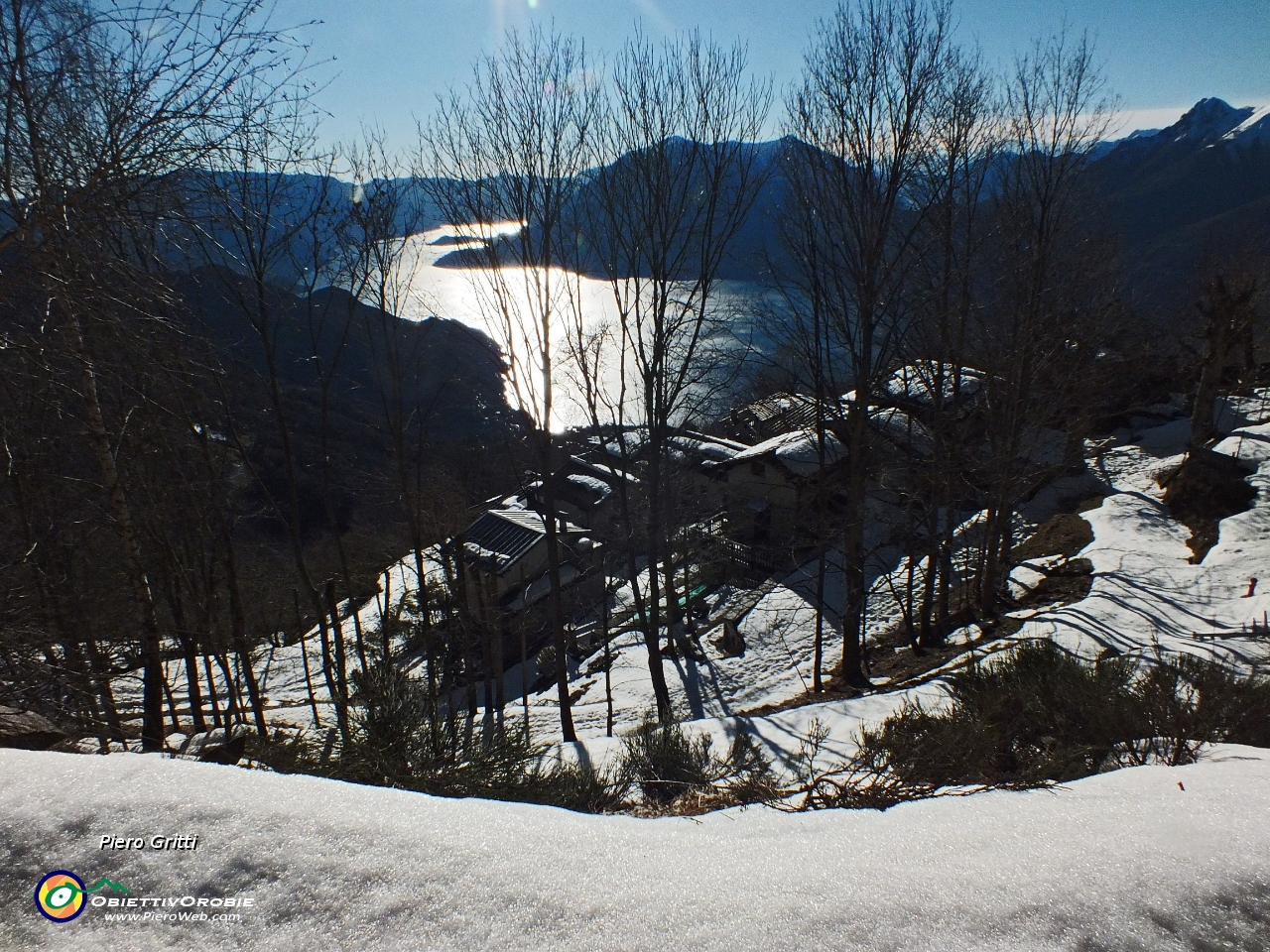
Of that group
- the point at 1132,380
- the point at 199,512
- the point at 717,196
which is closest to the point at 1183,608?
the point at 717,196

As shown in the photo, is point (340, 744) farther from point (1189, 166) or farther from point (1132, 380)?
point (1189, 166)

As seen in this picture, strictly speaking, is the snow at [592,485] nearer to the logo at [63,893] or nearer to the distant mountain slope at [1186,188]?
the logo at [63,893]

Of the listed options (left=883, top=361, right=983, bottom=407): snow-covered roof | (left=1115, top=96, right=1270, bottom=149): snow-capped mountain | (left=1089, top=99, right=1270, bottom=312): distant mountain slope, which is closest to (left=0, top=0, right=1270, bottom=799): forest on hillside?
(left=883, top=361, right=983, bottom=407): snow-covered roof

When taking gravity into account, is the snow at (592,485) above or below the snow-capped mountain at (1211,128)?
below

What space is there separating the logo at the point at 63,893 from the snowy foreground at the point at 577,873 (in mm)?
26

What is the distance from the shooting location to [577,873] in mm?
1662

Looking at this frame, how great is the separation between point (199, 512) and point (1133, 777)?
942cm

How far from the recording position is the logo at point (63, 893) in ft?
4.84

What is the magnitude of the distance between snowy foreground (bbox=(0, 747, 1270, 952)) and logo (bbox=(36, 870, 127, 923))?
0.03 m

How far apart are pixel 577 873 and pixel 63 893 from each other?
3.97 ft

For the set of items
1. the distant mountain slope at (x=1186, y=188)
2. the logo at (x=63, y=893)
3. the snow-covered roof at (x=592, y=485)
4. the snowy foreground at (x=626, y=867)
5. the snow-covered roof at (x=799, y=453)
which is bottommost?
the snow-covered roof at (x=592, y=485)

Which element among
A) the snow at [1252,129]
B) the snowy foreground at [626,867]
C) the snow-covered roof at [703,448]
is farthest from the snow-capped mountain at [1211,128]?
the snowy foreground at [626,867]

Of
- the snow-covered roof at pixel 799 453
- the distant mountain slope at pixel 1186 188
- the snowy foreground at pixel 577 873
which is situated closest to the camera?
the snowy foreground at pixel 577 873

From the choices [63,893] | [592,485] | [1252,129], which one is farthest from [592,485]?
[1252,129]
